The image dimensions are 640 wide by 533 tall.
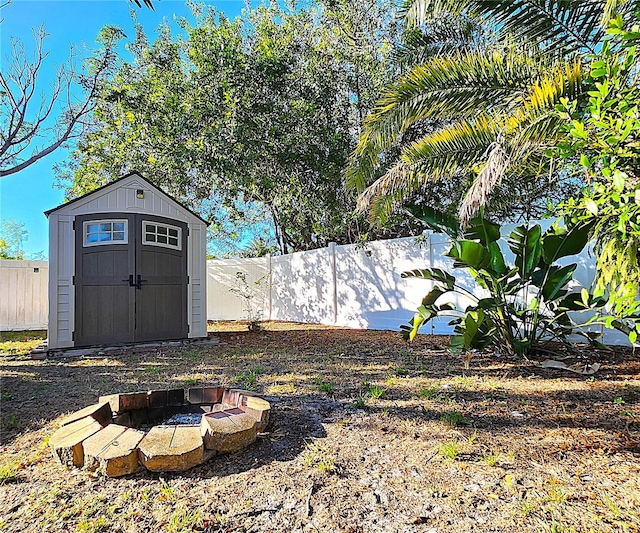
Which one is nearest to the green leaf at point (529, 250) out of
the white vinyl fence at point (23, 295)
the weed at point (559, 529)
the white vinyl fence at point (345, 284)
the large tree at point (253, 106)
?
the white vinyl fence at point (345, 284)

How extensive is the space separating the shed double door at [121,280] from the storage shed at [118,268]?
0.6 inches

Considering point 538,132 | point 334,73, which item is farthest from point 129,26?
point 538,132

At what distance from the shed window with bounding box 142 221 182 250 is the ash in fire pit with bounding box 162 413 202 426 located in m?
4.48

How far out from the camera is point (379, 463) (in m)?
2.49

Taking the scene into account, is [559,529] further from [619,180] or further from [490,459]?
[619,180]

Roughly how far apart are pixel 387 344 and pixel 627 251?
3878 mm

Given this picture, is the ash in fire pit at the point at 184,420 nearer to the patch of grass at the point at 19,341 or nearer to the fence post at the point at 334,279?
the patch of grass at the point at 19,341

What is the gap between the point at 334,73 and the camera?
9156 mm

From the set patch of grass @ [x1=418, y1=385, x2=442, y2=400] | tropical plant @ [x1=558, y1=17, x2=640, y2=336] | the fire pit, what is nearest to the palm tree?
tropical plant @ [x1=558, y1=17, x2=640, y2=336]

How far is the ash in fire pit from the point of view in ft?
11.0

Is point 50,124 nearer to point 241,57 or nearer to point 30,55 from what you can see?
point 30,55

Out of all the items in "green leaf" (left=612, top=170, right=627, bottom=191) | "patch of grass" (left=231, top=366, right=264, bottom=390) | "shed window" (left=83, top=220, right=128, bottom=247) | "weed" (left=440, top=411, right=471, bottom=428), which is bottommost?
"weed" (left=440, top=411, right=471, bottom=428)

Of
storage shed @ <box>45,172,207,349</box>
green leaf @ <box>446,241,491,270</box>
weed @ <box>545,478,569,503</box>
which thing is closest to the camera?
weed @ <box>545,478,569,503</box>

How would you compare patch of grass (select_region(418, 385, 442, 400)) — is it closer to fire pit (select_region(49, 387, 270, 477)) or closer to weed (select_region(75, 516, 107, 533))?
fire pit (select_region(49, 387, 270, 477))
